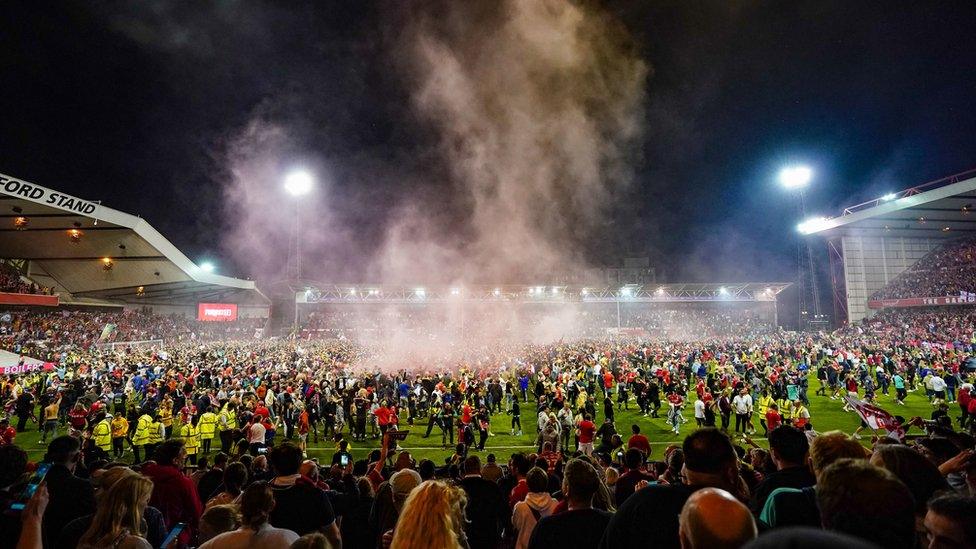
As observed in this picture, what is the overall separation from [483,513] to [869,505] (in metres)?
3.43

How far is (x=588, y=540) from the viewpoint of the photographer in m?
2.96

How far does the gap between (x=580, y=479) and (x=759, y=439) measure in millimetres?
13536

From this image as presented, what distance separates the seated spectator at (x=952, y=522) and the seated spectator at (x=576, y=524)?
5.20ft

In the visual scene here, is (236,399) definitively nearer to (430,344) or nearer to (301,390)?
(301,390)

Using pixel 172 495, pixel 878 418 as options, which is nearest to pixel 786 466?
pixel 172 495

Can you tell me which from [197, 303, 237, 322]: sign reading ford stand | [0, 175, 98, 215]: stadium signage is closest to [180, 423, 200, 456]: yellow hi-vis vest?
[0, 175, 98, 215]: stadium signage

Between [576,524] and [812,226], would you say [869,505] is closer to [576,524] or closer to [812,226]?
[576,524]

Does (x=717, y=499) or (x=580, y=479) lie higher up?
(x=717, y=499)

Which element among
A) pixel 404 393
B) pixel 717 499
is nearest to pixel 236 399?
pixel 404 393

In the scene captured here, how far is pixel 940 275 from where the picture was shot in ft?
132

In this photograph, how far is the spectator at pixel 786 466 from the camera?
3340mm

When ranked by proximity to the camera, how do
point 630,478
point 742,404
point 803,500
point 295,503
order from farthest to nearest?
1. point 742,404
2. point 630,478
3. point 295,503
4. point 803,500

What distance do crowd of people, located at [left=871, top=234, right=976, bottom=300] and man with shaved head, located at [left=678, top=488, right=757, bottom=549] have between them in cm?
4939

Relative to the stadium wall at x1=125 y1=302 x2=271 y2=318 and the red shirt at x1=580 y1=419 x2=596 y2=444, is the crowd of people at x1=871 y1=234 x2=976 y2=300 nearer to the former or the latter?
the red shirt at x1=580 y1=419 x2=596 y2=444
